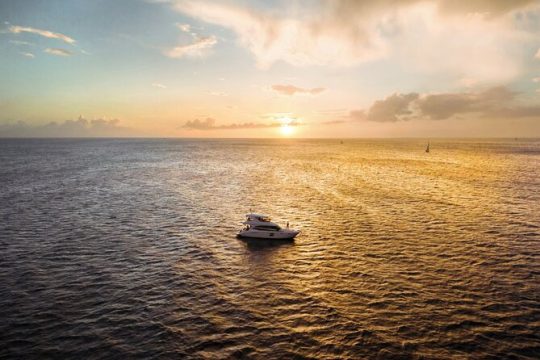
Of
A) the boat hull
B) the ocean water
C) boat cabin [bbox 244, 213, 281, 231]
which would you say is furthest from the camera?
boat cabin [bbox 244, 213, 281, 231]

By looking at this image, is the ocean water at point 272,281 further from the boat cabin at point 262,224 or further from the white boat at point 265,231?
the boat cabin at point 262,224

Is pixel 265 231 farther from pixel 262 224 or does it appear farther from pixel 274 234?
pixel 274 234

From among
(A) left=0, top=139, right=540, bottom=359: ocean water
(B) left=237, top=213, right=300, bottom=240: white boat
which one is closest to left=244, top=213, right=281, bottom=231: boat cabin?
(B) left=237, top=213, right=300, bottom=240: white boat

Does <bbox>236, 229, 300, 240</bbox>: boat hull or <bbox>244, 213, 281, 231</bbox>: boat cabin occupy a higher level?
<bbox>244, 213, 281, 231</bbox>: boat cabin

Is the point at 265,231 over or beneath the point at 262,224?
beneath

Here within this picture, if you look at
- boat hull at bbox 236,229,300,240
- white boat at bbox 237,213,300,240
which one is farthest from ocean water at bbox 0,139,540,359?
white boat at bbox 237,213,300,240

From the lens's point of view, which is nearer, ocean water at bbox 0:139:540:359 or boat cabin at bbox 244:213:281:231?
ocean water at bbox 0:139:540:359

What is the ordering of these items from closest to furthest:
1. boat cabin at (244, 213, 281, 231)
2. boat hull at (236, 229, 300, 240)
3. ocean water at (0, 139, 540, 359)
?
ocean water at (0, 139, 540, 359) → boat hull at (236, 229, 300, 240) → boat cabin at (244, 213, 281, 231)

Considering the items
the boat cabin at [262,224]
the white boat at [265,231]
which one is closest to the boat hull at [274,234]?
the white boat at [265,231]

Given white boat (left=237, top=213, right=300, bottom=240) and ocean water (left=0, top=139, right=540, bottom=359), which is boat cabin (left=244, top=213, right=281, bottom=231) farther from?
ocean water (left=0, top=139, right=540, bottom=359)

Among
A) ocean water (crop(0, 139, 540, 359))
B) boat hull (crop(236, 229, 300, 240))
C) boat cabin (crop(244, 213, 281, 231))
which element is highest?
boat cabin (crop(244, 213, 281, 231))

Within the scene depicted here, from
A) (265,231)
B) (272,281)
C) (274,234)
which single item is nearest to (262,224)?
(265,231)

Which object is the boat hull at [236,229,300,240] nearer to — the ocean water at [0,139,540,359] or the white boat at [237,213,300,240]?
the white boat at [237,213,300,240]
